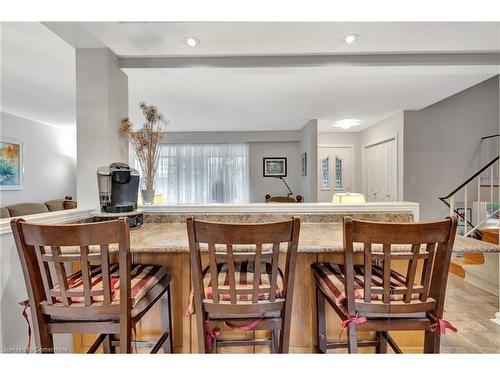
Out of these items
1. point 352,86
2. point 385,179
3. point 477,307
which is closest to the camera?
point 477,307

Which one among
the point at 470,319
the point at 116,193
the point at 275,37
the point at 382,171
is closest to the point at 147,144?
the point at 116,193

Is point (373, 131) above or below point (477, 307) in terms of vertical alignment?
above

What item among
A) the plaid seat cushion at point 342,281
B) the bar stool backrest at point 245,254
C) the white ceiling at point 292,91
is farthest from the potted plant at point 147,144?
the plaid seat cushion at point 342,281

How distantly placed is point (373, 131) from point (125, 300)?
5.78 meters

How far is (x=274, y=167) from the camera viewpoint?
6.70 metres

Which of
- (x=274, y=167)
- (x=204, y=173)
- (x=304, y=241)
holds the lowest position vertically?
(x=304, y=241)

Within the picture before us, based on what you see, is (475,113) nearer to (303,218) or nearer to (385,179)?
(385,179)

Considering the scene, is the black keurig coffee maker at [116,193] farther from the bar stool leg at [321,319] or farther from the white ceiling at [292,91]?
the bar stool leg at [321,319]

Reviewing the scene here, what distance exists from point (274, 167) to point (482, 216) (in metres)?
3.94

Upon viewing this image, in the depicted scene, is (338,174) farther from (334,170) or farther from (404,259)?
(404,259)

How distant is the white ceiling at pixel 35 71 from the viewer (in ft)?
7.20

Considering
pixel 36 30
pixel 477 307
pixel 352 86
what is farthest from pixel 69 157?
pixel 477 307

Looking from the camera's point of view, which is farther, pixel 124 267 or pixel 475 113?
pixel 475 113
